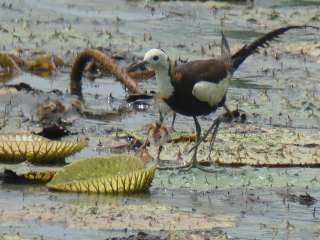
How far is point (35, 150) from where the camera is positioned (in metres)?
7.94

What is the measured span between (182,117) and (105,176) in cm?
282

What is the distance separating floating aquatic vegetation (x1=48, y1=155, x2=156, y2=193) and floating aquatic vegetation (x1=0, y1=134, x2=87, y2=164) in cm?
46

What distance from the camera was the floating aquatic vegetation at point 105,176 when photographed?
24.3ft

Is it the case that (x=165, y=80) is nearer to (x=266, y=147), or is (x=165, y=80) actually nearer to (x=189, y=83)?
(x=189, y=83)

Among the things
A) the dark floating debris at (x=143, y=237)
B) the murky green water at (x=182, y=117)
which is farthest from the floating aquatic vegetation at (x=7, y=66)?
the dark floating debris at (x=143, y=237)

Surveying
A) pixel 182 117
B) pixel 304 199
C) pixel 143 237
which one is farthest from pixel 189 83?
pixel 143 237

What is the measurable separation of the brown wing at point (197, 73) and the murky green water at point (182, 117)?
2.18 ft

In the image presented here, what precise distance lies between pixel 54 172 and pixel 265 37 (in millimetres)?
2226

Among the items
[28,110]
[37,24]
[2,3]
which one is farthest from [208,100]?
[2,3]

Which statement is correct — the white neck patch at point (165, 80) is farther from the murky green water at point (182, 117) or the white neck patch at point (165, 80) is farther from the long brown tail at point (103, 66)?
the long brown tail at point (103, 66)

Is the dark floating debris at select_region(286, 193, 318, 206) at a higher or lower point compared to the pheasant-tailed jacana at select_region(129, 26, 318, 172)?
lower

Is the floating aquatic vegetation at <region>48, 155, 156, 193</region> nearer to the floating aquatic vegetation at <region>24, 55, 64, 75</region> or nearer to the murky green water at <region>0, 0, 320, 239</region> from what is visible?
the murky green water at <region>0, 0, 320, 239</region>

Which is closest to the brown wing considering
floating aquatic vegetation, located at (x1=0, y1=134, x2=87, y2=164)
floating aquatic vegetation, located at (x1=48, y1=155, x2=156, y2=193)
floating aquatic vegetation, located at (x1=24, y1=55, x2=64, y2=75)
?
floating aquatic vegetation, located at (x1=0, y1=134, x2=87, y2=164)

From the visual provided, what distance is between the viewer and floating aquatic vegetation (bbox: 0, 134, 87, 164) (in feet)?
26.0
